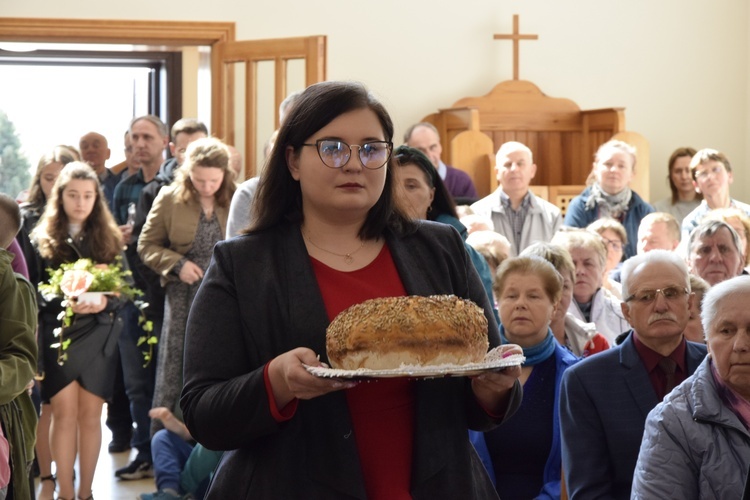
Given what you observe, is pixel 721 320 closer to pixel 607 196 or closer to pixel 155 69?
pixel 607 196

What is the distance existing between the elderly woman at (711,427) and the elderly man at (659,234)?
341cm

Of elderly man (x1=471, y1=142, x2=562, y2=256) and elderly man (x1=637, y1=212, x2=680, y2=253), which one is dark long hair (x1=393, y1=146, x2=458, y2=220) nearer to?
elderly man (x1=637, y1=212, x2=680, y2=253)

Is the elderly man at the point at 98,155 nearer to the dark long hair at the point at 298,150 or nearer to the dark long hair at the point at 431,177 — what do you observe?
the dark long hair at the point at 431,177

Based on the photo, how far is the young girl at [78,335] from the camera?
521 cm

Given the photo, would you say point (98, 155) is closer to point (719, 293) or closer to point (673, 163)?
point (673, 163)

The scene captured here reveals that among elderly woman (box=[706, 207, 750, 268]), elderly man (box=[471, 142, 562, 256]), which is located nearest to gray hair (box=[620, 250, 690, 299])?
elderly woman (box=[706, 207, 750, 268])

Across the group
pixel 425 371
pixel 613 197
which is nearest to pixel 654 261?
pixel 425 371

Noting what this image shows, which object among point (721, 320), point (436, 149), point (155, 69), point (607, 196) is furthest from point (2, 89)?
point (721, 320)

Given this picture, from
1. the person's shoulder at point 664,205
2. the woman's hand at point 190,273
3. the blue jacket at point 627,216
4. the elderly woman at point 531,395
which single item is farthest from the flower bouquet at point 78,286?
the person's shoulder at point 664,205

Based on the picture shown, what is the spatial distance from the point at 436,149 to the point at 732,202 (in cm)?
191

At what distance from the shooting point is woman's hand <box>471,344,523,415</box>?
171cm

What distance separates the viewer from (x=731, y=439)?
243 centimetres

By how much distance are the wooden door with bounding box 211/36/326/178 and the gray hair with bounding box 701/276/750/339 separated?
5480 millimetres

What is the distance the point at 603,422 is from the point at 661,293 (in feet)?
1.37
